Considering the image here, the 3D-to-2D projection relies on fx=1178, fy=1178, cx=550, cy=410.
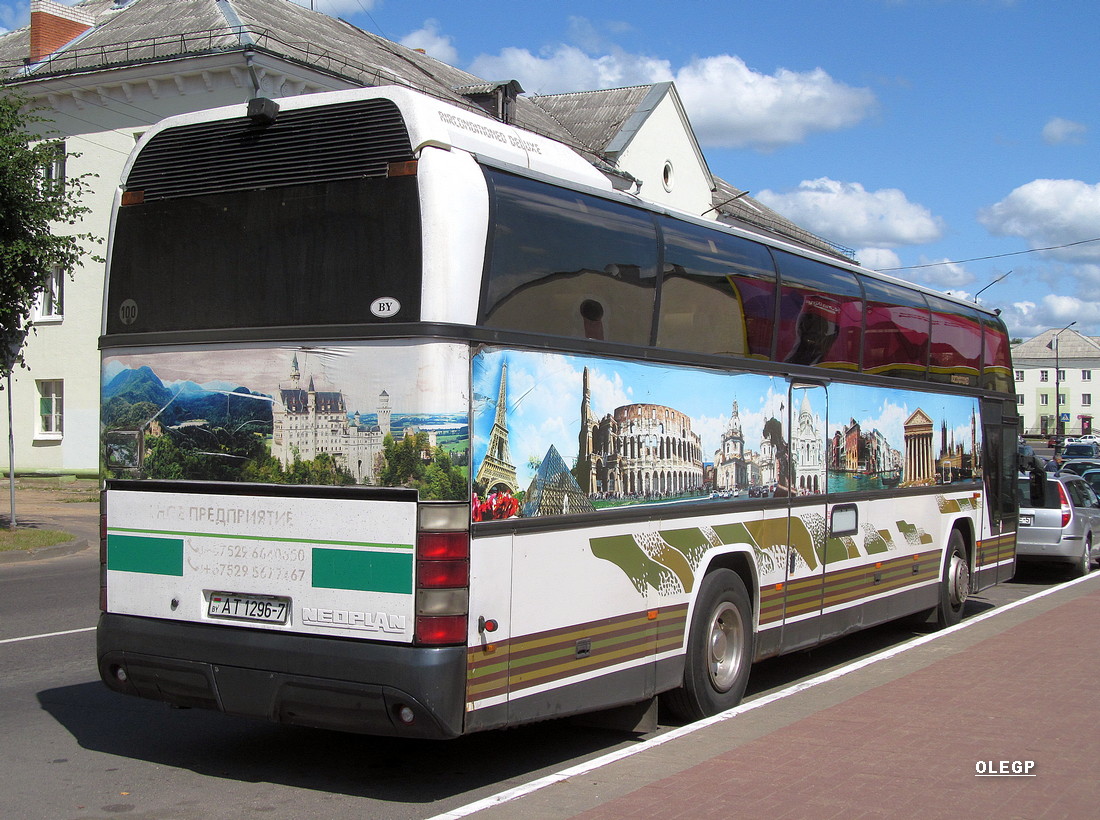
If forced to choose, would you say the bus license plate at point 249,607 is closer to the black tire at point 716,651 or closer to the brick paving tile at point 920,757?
the brick paving tile at point 920,757

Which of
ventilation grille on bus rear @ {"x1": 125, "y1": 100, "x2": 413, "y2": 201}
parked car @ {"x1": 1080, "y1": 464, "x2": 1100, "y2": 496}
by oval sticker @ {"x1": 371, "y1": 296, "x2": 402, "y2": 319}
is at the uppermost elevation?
ventilation grille on bus rear @ {"x1": 125, "y1": 100, "x2": 413, "y2": 201}

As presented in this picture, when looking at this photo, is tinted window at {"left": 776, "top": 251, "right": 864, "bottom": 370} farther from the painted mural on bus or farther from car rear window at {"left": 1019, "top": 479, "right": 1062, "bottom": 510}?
car rear window at {"left": 1019, "top": 479, "right": 1062, "bottom": 510}

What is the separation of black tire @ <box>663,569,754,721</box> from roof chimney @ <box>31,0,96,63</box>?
101 ft

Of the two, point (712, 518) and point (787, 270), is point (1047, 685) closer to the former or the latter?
point (712, 518)

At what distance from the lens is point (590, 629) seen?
6.47 meters

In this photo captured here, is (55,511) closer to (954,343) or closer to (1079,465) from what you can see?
(954,343)

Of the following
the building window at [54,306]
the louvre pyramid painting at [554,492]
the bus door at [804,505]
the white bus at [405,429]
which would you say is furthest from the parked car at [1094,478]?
the building window at [54,306]

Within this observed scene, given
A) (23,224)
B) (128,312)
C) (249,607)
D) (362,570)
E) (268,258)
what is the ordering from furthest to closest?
(23,224) → (128,312) → (268,258) → (249,607) → (362,570)

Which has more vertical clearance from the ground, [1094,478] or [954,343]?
[954,343]

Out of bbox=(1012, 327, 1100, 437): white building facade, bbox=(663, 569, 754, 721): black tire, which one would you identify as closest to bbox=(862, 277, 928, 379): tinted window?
bbox=(663, 569, 754, 721): black tire

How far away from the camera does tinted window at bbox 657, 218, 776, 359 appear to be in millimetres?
7438

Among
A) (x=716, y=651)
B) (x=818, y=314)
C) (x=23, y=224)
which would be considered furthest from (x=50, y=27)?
(x=716, y=651)

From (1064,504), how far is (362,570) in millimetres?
14574

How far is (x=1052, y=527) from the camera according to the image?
17156 mm
